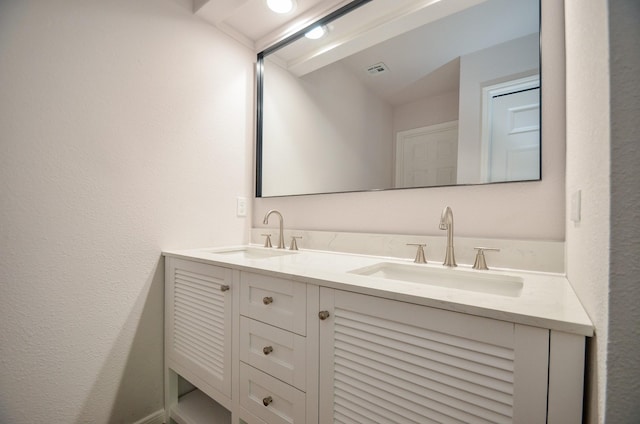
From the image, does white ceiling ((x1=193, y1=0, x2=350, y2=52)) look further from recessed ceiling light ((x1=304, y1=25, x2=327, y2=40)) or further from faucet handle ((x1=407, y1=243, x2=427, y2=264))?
faucet handle ((x1=407, y1=243, x2=427, y2=264))

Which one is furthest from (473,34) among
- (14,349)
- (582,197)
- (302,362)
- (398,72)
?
(14,349)

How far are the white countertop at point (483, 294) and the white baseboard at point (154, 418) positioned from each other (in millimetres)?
955

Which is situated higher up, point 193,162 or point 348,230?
point 193,162

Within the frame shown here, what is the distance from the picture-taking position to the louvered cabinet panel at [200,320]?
1.08 metres

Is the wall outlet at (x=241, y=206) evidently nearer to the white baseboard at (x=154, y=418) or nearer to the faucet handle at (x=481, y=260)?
the white baseboard at (x=154, y=418)

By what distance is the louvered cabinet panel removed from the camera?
1081 millimetres

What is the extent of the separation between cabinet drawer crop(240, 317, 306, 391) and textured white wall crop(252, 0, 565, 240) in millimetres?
673

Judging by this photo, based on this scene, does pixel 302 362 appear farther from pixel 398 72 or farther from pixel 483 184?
pixel 398 72

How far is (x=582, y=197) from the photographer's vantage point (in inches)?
21.5

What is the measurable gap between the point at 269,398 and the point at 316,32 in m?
1.77

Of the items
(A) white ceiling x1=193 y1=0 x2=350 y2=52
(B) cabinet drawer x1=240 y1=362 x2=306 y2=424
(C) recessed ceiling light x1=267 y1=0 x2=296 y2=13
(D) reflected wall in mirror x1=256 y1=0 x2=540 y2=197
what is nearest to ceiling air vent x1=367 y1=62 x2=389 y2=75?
(D) reflected wall in mirror x1=256 y1=0 x2=540 y2=197

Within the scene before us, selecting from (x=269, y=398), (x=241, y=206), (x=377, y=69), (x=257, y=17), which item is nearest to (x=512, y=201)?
(x=377, y=69)

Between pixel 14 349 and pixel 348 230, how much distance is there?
4.55ft

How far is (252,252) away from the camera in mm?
1614
